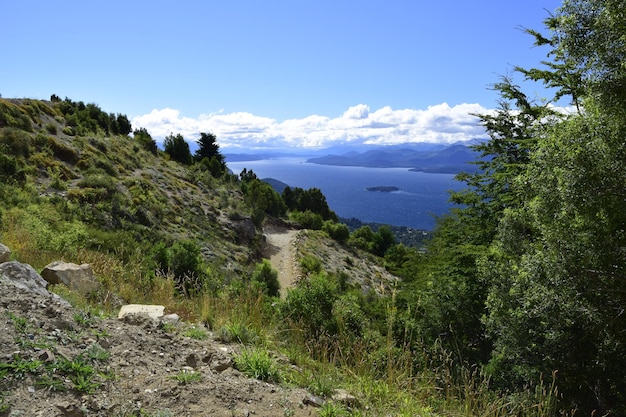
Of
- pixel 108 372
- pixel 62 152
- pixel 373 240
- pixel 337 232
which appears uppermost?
pixel 62 152

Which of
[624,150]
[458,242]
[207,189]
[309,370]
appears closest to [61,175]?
[207,189]

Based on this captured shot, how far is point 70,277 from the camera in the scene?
5.43 metres

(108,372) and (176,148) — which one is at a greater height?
(176,148)

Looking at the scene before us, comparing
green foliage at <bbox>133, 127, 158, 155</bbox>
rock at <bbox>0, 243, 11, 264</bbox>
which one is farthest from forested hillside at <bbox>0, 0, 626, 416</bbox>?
green foliage at <bbox>133, 127, 158, 155</bbox>

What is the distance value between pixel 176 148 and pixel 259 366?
166 feet

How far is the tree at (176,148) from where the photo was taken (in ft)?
162

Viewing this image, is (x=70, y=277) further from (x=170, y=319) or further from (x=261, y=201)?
(x=261, y=201)

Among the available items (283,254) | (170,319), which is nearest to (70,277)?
(170,319)

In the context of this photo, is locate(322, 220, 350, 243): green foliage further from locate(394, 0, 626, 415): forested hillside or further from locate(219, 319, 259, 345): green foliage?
locate(219, 319, 259, 345): green foliage

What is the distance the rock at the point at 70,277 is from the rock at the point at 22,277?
2.09 feet

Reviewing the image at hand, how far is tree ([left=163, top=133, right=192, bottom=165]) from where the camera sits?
162 ft

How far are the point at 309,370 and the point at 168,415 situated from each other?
1.56m

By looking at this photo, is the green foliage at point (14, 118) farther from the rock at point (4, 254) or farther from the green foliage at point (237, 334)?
the green foliage at point (237, 334)

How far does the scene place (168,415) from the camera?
267cm
